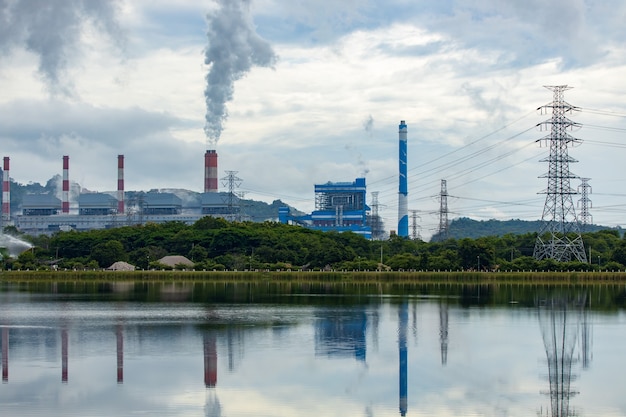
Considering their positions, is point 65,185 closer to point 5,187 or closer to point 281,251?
point 5,187

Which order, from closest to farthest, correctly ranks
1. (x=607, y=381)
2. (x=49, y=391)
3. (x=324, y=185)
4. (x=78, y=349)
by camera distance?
(x=49, y=391), (x=607, y=381), (x=78, y=349), (x=324, y=185)

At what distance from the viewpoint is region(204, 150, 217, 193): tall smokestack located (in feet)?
529

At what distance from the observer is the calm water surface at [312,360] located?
20.7 meters

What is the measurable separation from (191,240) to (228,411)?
80251mm

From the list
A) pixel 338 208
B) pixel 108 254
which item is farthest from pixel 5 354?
pixel 338 208

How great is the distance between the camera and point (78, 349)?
29.2 meters

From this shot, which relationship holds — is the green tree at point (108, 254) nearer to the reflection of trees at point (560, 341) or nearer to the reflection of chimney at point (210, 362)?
the reflection of trees at point (560, 341)

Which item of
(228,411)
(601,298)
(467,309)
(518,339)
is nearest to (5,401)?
(228,411)

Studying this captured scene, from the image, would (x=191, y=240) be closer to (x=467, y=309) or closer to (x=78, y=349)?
(x=467, y=309)

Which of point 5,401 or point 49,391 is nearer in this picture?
point 5,401

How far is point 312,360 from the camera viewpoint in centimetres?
2708

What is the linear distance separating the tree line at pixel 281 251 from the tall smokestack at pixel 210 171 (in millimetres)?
53542

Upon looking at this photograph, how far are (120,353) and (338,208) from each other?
132m

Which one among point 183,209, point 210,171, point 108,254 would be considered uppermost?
point 210,171
